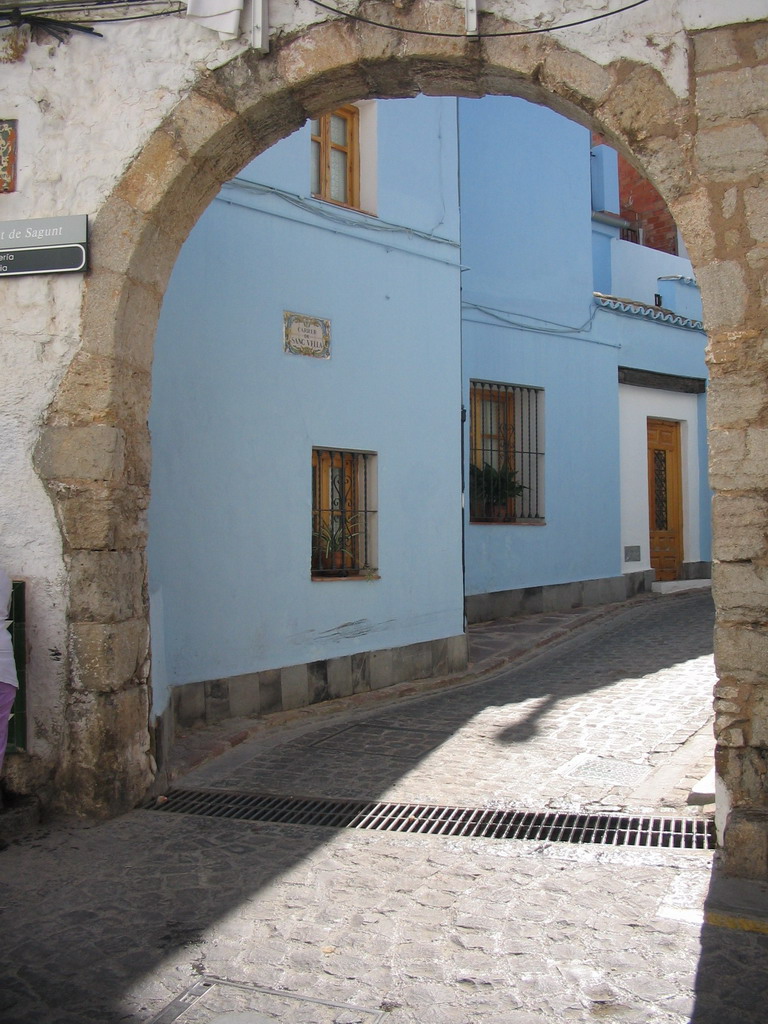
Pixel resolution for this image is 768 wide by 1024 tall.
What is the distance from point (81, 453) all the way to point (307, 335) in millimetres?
3260

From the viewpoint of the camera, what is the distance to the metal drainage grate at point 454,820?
4.42 meters

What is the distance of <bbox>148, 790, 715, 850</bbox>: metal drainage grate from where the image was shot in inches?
174

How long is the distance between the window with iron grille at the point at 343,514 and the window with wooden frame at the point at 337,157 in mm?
2151

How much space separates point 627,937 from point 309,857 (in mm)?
1442

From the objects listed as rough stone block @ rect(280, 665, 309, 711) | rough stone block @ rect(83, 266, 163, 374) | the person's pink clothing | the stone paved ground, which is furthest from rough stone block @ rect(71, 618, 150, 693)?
rough stone block @ rect(280, 665, 309, 711)

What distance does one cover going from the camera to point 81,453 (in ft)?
15.7

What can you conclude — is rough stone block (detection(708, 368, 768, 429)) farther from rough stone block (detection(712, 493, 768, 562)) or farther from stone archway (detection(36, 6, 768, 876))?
rough stone block (detection(712, 493, 768, 562))

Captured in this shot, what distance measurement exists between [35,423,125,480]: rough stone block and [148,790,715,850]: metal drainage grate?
66.3 inches

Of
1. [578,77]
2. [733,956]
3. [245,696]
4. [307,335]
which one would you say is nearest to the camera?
[733,956]

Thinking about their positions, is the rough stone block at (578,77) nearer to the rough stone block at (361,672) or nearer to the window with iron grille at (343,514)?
the window with iron grille at (343,514)

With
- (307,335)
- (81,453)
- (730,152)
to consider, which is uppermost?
(307,335)

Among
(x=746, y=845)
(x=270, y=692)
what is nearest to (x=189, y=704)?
(x=270, y=692)

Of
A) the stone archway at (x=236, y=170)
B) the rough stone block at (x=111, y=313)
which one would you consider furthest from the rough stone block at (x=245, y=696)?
the rough stone block at (x=111, y=313)

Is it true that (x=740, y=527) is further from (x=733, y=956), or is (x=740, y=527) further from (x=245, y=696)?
(x=245, y=696)
